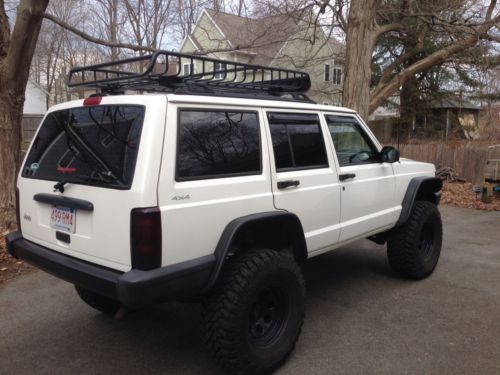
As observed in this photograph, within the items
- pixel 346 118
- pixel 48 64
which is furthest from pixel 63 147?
pixel 48 64

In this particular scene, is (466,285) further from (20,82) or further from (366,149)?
(20,82)

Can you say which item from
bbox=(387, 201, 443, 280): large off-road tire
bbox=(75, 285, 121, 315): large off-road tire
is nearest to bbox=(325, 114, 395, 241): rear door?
bbox=(387, 201, 443, 280): large off-road tire

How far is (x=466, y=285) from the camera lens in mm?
4703

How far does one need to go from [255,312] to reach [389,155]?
7.14 ft

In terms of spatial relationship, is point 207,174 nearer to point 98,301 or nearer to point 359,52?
point 98,301

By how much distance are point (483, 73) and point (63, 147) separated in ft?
52.0

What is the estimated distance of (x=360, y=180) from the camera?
13.2 feet

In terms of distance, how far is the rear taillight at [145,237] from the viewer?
2.43 metres

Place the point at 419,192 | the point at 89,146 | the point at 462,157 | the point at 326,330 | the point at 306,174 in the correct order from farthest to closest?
the point at 462,157 → the point at 419,192 → the point at 326,330 → the point at 306,174 → the point at 89,146

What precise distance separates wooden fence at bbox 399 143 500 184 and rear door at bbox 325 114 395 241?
9495mm

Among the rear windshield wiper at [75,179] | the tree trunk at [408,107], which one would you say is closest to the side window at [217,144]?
the rear windshield wiper at [75,179]

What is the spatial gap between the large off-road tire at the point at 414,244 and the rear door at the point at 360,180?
0.31m

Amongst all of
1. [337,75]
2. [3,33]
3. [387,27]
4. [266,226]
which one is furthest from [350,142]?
[337,75]

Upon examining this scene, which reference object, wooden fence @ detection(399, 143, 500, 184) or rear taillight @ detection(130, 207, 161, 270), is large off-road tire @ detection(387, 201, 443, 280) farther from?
wooden fence @ detection(399, 143, 500, 184)
